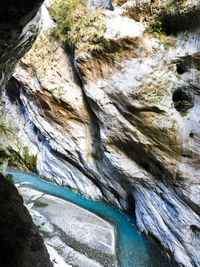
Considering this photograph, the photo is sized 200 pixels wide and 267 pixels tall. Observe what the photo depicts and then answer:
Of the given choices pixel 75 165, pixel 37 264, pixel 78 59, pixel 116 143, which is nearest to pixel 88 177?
pixel 75 165

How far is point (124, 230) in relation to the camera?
8.41m

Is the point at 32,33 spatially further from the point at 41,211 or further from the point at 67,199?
the point at 67,199

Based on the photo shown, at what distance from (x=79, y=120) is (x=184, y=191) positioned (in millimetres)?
6745

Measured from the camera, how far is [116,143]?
8094 mm

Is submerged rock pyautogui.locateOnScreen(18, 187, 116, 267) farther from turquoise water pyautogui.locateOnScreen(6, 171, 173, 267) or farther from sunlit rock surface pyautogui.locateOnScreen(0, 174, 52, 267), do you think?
sunlit rock surface pyautogui.locateOnScreen(0, 174, 52, 267)

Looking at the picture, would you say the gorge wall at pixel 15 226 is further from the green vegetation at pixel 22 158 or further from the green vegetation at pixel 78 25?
the green vegetation at pixel 22 158

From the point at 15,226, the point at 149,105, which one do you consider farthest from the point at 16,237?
the point at 149,105

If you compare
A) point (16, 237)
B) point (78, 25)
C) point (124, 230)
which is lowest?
point (124, 230)

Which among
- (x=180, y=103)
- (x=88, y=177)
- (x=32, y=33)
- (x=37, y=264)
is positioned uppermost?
(x=32, y=33)

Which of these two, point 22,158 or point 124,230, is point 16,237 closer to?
point 124,230

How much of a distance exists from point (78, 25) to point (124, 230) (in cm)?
1030

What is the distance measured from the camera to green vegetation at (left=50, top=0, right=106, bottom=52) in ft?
24.7

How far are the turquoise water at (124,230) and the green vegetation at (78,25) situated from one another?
27.7 ft

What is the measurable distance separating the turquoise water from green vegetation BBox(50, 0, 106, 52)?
8457 mm
